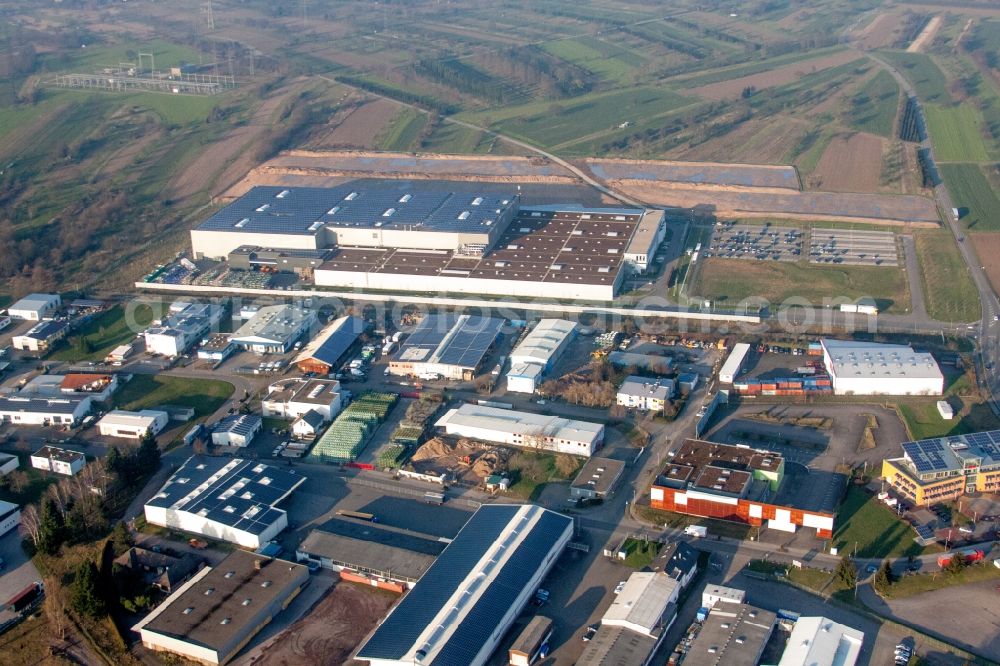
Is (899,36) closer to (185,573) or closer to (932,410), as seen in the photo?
(932,410)

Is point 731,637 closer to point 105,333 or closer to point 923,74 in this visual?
point 105,333

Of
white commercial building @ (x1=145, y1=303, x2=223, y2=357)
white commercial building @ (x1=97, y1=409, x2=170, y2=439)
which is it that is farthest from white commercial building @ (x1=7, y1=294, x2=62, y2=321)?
white commercial building @ (x1=97, y1=409, x2=170, y2=439)

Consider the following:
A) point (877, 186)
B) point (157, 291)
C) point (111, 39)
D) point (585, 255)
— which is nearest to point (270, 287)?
point (157, 291)

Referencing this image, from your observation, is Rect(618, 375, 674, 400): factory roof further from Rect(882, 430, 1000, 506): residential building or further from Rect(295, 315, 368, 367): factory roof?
Rect(295, 315, 368, 367): factory roof

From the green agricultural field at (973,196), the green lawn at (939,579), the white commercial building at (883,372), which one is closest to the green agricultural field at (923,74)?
the green agricultural field at (973,196)

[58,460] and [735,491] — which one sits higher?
[735,491]

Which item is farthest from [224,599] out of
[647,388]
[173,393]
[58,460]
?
[647,388]
